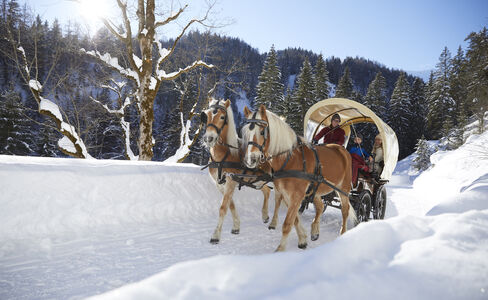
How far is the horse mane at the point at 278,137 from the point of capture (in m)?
3.59

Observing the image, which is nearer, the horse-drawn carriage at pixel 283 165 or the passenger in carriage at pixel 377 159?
the horse-drawn carriage at pixel 283 165

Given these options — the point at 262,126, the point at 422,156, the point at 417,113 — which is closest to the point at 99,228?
the point at 262,126

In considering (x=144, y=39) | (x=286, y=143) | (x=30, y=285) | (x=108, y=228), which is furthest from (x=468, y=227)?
(x=144, y=39)

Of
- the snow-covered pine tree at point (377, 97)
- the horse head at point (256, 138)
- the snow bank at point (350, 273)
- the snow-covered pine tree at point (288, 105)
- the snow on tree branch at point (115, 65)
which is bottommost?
the snow bank at point (350, 273)

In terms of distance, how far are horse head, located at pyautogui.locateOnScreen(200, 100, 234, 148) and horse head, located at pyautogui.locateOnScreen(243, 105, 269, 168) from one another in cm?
66

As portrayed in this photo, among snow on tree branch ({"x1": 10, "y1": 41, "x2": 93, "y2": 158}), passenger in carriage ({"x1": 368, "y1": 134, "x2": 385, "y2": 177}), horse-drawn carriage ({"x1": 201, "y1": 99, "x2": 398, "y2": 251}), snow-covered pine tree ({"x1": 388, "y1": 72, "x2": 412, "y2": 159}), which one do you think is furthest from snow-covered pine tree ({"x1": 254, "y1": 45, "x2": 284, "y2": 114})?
horse-drawn carriage ({"x1": 201, "y1": 99, "x2": 398, "y2": 251})

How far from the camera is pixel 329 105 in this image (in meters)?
6.28

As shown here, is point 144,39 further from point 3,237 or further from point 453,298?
point 453,298

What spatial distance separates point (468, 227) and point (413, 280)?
92 cm

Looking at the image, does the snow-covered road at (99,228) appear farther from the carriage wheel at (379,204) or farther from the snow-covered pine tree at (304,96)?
the snow-covered pine tree at (304,96)

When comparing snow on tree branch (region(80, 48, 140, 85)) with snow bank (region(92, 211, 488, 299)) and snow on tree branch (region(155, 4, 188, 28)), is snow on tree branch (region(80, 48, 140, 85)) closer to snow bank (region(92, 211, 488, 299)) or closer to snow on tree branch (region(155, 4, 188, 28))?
snow on tree branch (region(155, 4, 188, 28))

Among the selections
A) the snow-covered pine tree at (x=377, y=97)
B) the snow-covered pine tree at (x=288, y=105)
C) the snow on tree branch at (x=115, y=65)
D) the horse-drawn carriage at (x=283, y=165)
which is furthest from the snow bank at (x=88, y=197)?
the snow-covered pine tree at (x=377, y=97)

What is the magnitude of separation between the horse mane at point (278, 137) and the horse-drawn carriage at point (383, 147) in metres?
1.14

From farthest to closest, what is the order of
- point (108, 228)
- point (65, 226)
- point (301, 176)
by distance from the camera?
point (108, 228)
point (65, 226)
point (301, 176)
